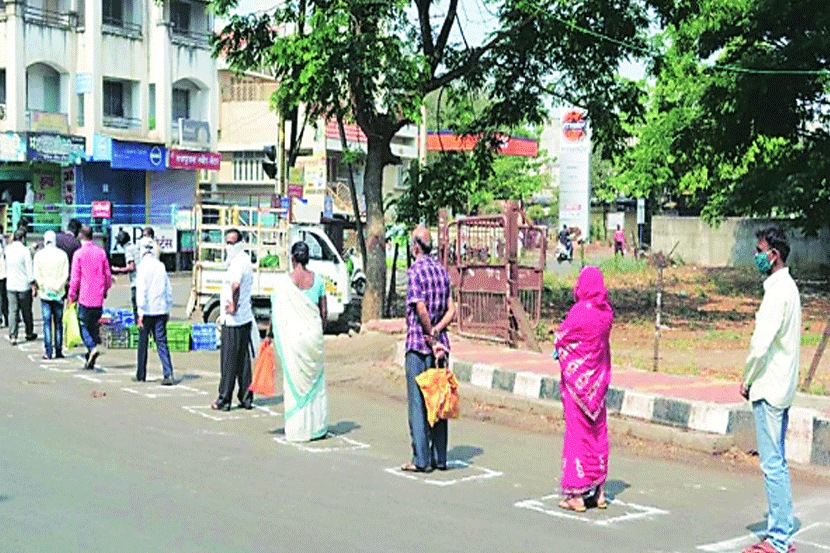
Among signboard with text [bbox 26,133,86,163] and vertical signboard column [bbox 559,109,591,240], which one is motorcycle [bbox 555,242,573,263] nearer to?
vertical signboard column [bbox 559,109,591,240]

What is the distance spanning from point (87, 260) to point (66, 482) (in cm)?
670

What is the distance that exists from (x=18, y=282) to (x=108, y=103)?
2852 cm

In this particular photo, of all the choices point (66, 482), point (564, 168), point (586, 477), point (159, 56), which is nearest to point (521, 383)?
point (586, 477)

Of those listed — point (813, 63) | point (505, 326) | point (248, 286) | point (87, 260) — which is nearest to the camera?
point (248, 286)

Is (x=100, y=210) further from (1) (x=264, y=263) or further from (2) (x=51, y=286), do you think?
(2) (x=51, y=286)

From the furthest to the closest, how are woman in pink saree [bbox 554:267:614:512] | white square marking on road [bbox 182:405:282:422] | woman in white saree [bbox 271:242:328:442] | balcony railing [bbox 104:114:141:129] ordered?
balcony railing [bbox 104:114:141:129]
white square marking on road [bbox 182:405:282:422]
woman in white saree [bbox 271:242:328:442]
woman in pink saree [bbox 554:267:614:512]

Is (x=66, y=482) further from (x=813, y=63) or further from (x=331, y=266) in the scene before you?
(x=813, y=63)

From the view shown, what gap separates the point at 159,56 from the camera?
4538 centimetres

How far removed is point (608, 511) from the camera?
7.55m

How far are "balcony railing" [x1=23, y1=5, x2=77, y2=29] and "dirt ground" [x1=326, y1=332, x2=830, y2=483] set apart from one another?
2883 cm

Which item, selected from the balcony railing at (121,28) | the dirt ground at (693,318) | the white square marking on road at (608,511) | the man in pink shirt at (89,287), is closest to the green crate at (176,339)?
the man in pink shirt at (89,287)

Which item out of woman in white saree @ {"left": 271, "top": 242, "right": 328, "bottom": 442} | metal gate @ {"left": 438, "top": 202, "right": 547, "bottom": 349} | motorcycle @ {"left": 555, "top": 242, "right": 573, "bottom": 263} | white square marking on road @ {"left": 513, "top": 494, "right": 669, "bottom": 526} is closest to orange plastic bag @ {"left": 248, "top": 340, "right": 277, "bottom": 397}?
woman in white saree @ {"left": 271, "top": 242, "right": 328, "bottom": 442}

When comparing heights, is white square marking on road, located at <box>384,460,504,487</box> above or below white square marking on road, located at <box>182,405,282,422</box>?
below

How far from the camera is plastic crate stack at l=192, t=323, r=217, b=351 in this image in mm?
16828
